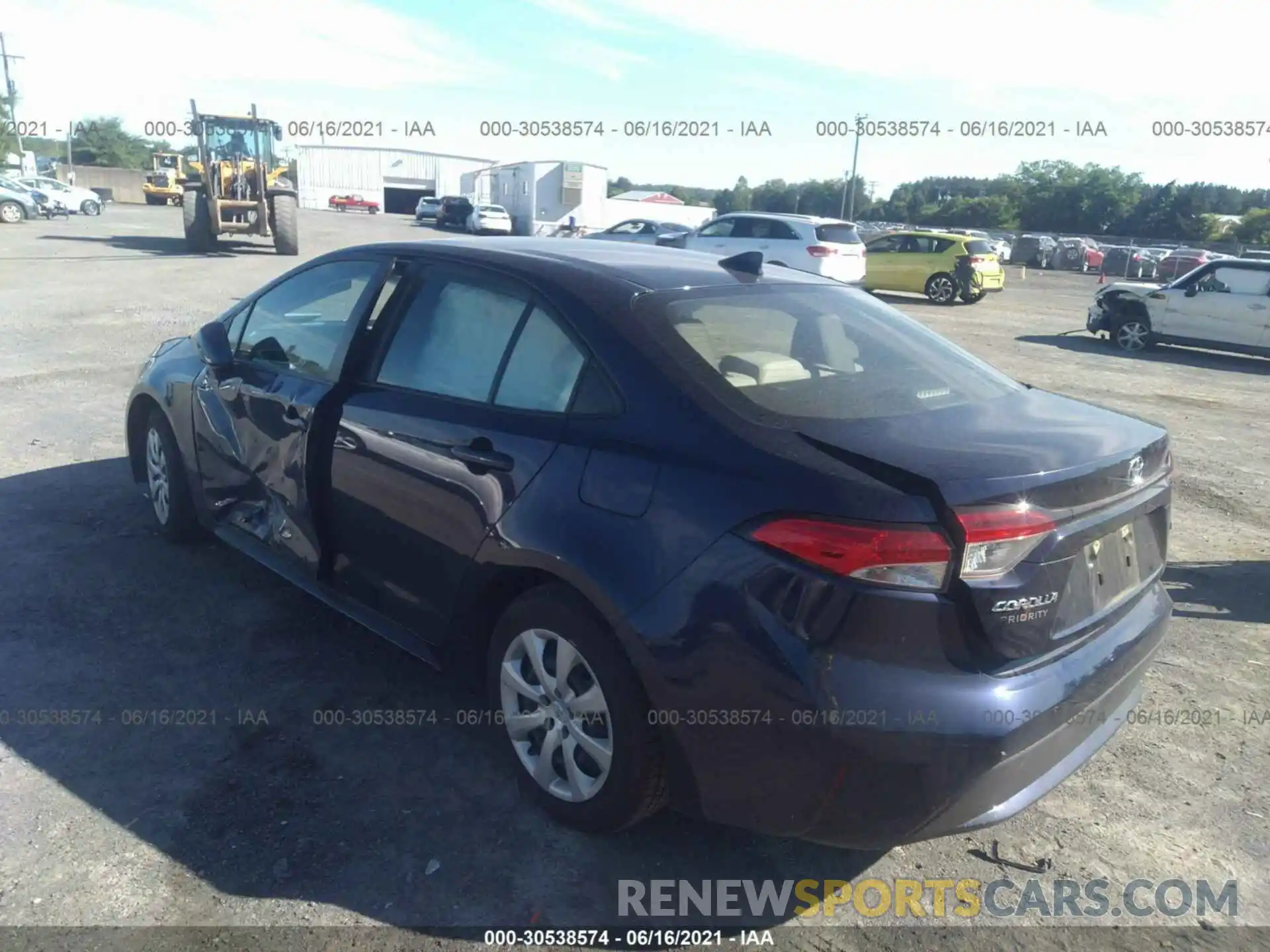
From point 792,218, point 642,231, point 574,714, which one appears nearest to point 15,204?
point 642,231

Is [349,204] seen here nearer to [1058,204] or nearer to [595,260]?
[1058,204]

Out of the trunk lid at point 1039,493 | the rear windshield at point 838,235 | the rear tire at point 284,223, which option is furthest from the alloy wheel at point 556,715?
the rear tire at point 284,223

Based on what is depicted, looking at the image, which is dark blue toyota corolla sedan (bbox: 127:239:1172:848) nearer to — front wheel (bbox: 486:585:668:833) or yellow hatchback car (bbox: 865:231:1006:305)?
front wheel (bbox: 486:585:668:833)

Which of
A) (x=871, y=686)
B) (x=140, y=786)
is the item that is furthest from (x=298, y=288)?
(x=871, y=686)

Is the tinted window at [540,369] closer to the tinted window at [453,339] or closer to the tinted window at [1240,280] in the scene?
the tinted window at [453,339]

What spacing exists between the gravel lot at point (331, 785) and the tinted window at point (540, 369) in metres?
1.26

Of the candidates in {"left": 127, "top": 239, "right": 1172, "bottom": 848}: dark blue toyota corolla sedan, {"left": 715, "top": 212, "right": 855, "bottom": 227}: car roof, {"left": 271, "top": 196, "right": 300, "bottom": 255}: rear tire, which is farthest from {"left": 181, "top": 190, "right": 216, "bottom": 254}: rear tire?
{"left": 127, "top": 239, "right": 1172, "bottom": 848}: dark blue toyota corolla sedan

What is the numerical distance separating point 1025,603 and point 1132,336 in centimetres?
1503

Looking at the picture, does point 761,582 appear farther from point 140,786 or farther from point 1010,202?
point 1010,202

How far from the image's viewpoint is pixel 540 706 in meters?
2.91

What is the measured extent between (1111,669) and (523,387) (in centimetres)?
189

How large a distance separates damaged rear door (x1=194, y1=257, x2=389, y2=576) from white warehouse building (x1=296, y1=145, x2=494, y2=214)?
243 ft

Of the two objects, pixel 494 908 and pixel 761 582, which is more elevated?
pixel 761 582

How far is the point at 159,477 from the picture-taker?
16.2ft
